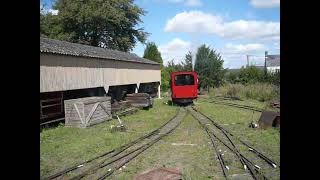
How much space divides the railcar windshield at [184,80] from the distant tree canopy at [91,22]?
26.3 metres

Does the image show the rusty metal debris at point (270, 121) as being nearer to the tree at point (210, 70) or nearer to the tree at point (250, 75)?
the tree at point (250, 75)

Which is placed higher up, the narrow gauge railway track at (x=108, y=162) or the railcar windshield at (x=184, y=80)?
the railcar windshield at (x=184, y=80)

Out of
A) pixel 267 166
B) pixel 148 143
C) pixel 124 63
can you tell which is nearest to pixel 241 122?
pixel 148 143

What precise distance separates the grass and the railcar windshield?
431 inches

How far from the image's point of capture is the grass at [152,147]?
30.8 ft

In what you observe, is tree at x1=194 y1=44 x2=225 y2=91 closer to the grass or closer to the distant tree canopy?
the distant tree canopy

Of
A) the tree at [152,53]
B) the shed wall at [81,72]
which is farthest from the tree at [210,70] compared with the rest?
the shed wall at [81,72]

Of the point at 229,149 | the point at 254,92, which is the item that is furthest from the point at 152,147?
→ the point at 254,92

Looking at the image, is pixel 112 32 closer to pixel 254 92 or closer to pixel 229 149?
pixel 254 92

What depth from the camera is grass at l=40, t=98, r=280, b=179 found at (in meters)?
9.40

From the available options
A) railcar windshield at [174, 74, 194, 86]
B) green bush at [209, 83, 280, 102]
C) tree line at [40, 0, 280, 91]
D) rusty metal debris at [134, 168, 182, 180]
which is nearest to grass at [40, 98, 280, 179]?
rusty metal debris at [134, 168, 182, 180]
